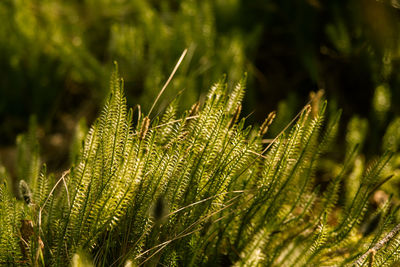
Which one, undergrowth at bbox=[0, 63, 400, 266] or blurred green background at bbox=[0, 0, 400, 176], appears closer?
undergrowth at bbox=[0, 63, 400, 266]

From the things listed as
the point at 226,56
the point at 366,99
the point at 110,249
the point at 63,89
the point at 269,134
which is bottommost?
the point at 63,89

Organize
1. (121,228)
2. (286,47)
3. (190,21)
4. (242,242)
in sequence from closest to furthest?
(121,228), (242,242), (190,21), (286,47)

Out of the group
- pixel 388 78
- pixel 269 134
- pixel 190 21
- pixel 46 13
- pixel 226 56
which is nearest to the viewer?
pixel 269 134

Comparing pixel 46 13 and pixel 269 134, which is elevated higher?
pixel 269 134

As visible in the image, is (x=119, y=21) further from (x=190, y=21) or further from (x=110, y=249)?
(x=110, y=249)

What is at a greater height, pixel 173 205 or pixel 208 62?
pixel 208 62

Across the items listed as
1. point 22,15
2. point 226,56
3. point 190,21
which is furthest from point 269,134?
point 22,15

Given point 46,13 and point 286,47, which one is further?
point 46,13

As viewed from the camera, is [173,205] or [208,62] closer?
[173,205]
